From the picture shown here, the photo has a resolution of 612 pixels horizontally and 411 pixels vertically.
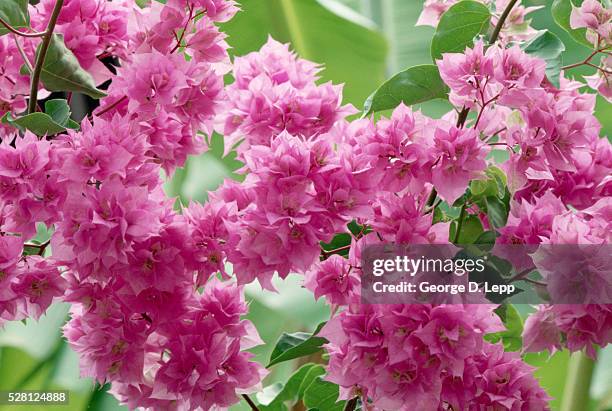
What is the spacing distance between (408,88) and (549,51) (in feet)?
0.41

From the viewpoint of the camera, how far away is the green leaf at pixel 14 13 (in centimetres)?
68

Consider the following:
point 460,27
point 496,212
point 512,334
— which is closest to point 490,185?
point 496,212

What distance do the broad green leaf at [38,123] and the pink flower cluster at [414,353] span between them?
0.29 meters

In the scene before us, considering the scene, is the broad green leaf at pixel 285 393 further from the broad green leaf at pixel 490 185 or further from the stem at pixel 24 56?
the stem at pixel 24 56

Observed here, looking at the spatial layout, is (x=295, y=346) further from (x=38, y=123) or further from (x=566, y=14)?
(x=566, y=14)

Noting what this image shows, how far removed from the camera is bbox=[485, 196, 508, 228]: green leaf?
0.68 meters

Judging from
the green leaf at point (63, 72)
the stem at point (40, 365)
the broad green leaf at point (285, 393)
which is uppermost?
the green leaf at point (63, 72)

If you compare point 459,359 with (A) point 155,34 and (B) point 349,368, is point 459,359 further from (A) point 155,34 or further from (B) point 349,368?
(A) point 155,34

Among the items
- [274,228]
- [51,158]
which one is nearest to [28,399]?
[51,158]

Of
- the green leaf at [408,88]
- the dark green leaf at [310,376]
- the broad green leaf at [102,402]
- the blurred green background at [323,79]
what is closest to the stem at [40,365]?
the blurred green background at [323,79]

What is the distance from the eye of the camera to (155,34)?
688 millimetres

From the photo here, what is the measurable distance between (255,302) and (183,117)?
0.79 meters

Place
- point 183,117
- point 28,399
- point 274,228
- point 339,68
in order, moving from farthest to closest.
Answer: point 339,68 < point 28,399 < point 183,117 < point 274,228

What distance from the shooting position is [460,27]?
71 centimetres
